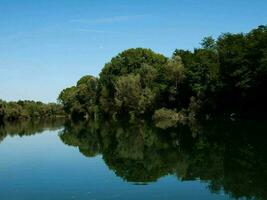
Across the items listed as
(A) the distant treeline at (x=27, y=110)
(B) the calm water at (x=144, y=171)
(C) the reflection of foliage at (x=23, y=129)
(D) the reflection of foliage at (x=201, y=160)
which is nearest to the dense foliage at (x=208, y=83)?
(C) the reflection of foliage at (x=23, y=129)

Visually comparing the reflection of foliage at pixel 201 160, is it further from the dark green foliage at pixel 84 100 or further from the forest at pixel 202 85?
the dark green foliage at pixel 84 100

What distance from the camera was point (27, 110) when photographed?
16800 cm

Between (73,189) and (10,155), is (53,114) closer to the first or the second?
(10,155)

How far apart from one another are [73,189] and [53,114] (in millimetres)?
179430

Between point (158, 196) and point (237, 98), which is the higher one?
point (237, 98)

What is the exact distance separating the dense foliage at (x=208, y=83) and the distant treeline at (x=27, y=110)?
4947 centimetres

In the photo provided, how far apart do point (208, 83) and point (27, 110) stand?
108825 mm

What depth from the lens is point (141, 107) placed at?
90875mm

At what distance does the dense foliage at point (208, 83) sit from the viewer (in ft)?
213

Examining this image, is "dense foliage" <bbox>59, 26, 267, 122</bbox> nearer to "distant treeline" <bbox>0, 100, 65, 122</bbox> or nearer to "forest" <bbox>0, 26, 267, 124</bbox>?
"forest" <bbox>0, 26, 267, 124</bbox>

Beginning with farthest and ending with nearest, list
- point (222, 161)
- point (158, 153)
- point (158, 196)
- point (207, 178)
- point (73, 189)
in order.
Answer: point (158, 153), point (222, 161), point (207, 178), point (73, 189), point (158, 196)

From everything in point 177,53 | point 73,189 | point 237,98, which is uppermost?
point 177,53

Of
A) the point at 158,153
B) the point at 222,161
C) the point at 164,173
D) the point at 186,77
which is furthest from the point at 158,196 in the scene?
the point at 186,77

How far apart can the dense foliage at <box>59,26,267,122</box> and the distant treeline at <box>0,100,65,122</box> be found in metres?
49.5
